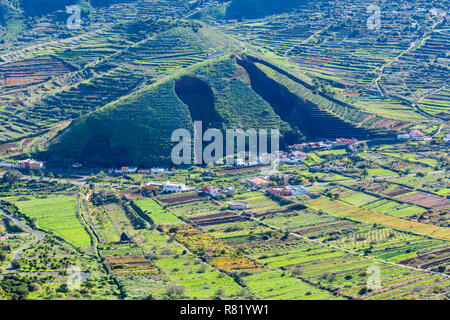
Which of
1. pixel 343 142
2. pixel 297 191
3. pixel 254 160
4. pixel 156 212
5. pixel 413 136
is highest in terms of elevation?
pixel 413 136

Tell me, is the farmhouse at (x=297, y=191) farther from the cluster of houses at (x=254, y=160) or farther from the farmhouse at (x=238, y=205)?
the cluster of houses at (x=254, y=160)

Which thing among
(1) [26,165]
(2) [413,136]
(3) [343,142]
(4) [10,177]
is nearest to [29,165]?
(1) [26,165]

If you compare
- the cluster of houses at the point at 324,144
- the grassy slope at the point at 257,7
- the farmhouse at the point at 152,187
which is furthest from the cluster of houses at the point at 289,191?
the grassy slope at the point at 257,7

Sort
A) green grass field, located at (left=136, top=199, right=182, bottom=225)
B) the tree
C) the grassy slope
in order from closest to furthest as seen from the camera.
Result: green grass field, located at (left=136, top=199, right=182, bottom=225) < the tree < the grassy slope

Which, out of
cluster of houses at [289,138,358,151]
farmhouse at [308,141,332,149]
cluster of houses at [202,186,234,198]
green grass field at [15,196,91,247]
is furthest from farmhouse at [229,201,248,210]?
farmhouse at [308,141,332,149]

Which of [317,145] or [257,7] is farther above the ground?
[257,7]

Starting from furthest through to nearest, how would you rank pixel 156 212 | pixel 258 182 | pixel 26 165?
1. pixel 26 165
2. pixel 258 182
3. pixel 156 212

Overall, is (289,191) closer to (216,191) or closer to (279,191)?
(279,191)

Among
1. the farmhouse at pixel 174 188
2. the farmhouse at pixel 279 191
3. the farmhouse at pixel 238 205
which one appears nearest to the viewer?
the farmhouse at pixel 238 205

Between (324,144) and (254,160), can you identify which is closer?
(254,160)

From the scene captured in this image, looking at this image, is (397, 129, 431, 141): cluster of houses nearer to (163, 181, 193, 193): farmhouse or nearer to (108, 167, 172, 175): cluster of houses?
(108, 167, 172, 175): cluster of houses

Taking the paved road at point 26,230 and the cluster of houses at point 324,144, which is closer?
the paved road at point 26,230

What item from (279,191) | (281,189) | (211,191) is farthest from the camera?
(281,189)
